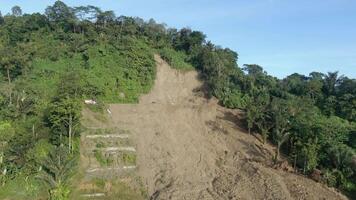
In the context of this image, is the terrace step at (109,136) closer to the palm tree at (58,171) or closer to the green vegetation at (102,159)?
the green vegetation at (102,159)

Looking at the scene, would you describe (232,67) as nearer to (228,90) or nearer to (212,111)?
(228,90)

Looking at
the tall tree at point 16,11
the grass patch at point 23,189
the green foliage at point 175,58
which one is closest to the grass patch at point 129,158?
the grass patch at point 23,189

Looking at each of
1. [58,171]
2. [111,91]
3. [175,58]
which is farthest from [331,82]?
[58,171]

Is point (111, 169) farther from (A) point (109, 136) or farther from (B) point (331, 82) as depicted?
(B) point (331, 82)

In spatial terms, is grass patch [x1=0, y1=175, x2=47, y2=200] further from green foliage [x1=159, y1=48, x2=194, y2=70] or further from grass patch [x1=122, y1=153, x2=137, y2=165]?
green foliage [x1=159, y1=48, x2=194, y2=70]

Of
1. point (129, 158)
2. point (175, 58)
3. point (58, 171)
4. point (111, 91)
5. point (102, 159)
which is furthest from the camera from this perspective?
point (175, 58)
